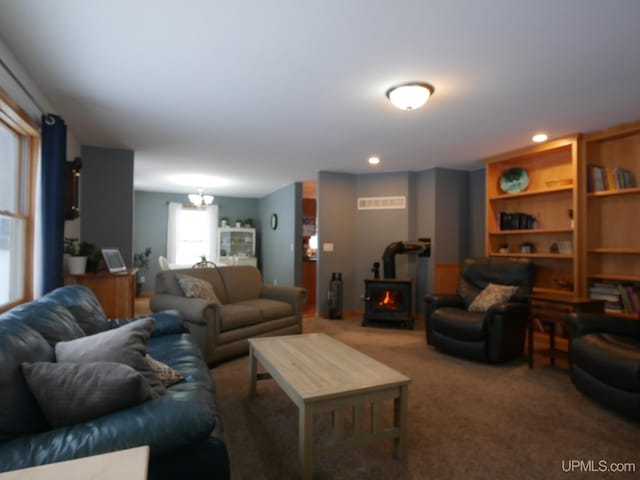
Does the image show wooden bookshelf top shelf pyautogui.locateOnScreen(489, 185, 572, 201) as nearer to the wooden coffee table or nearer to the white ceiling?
the white ceiling

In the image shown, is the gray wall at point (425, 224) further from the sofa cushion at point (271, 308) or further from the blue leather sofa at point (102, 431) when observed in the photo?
the blue leather sofa at point (102, 431)

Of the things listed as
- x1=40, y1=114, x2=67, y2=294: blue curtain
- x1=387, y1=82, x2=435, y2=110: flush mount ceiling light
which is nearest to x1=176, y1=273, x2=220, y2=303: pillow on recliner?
x1=40, y1=114, x2=67, y2=294: blue curtain

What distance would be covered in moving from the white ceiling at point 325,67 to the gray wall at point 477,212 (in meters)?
1.37

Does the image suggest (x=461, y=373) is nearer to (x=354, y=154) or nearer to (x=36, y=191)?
(x=354, y=154)

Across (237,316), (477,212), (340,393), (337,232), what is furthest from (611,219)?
(237,316)

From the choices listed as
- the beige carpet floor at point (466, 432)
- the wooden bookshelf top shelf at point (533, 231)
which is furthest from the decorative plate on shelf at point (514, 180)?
the beige carpet floor at point (466, 432)

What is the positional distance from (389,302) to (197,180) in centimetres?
409

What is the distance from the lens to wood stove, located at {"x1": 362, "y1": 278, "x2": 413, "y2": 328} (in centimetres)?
491

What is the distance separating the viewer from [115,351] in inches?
58.1

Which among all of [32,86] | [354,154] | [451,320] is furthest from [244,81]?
[451,320]

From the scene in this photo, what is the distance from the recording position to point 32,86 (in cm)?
259

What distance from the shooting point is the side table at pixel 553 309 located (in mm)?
3299

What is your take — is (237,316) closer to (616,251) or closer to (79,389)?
(79,389)

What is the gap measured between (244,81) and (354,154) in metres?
2.31
